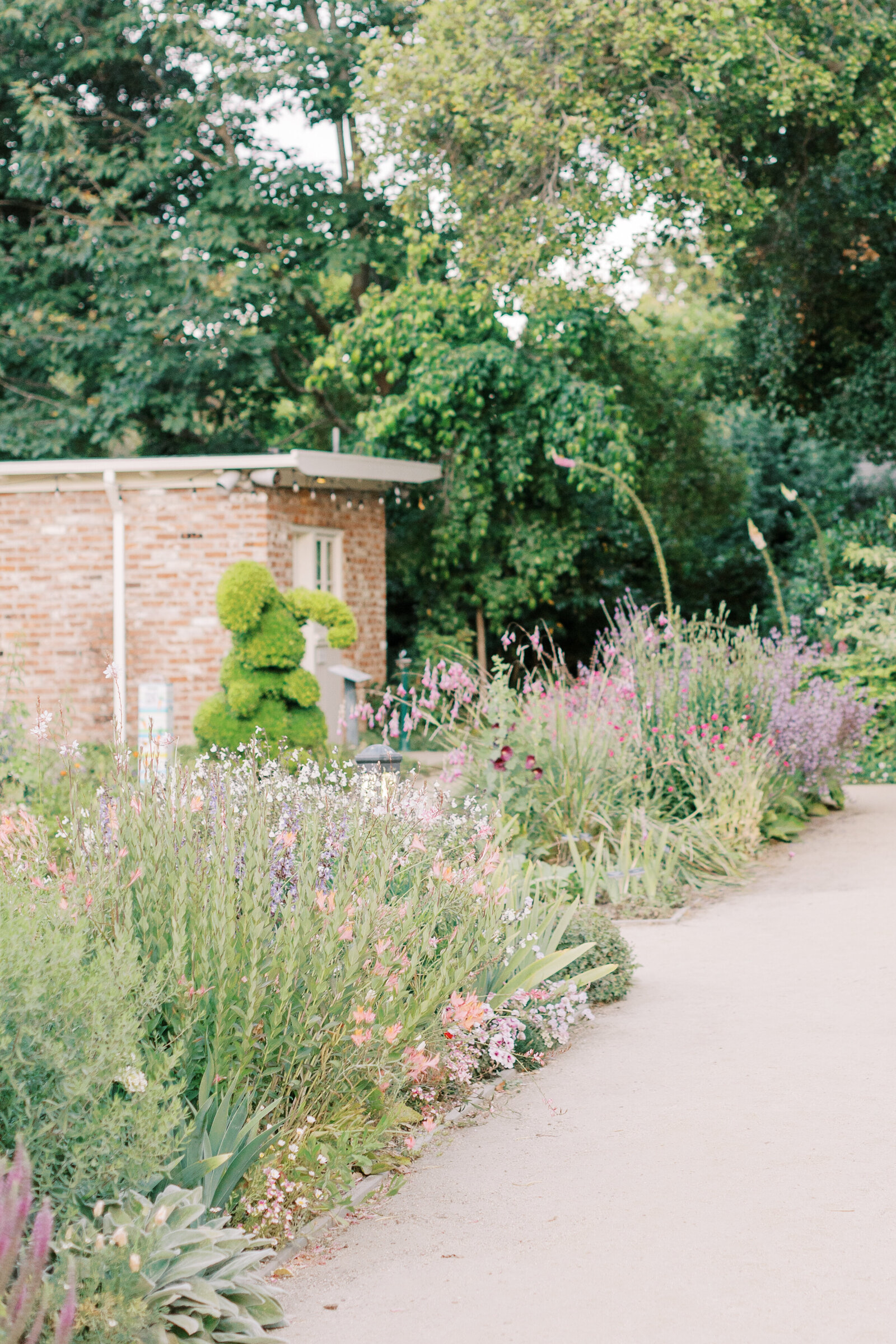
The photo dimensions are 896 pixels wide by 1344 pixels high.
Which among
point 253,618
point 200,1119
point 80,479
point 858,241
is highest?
point 858,241

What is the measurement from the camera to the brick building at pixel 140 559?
1345cm

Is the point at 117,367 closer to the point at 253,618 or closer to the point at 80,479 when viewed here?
the point at 80,479

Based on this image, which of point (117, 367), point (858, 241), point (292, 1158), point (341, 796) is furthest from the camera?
point (117, 367)

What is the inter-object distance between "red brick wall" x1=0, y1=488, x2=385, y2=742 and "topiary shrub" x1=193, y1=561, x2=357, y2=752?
274 centimetres

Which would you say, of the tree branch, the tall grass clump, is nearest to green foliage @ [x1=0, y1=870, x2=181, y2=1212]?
the tall grass clump

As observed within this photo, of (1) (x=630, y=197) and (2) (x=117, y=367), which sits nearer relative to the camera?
(1) (x=630, y=197)

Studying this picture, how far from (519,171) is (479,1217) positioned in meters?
11.7

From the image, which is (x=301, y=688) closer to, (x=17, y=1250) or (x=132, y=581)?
(x=132, y=581)

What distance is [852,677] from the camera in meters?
11.8

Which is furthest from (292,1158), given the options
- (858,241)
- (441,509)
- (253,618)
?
(858,241)

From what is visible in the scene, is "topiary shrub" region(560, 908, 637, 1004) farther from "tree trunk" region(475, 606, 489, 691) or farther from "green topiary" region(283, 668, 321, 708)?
"tree trunk" region(475, 606, 489, 691)

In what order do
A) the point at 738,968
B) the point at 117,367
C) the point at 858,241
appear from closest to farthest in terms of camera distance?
the point at 738,968 → the point at 858,241 → the point at 117,367

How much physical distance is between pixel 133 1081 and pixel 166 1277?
370 mm

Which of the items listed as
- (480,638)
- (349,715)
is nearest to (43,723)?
(349,715)
